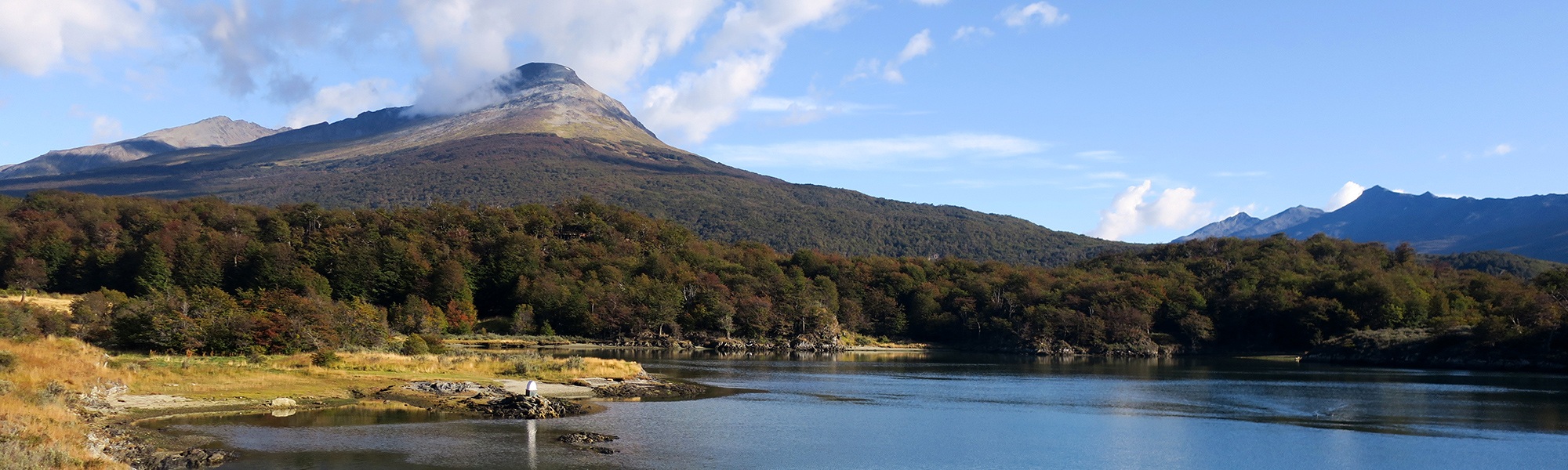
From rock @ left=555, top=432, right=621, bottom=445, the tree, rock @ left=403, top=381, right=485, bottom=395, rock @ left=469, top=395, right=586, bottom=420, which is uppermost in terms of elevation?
the tree

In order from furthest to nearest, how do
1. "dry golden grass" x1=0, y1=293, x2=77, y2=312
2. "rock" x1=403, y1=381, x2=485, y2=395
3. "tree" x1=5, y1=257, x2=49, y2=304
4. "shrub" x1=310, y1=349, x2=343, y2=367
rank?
1. "tree" x1=5, y1=257, x2=49, y2=304
2. "dry golden grass" x1=0, y1=293, x2=77, y2=312
3. "shrub" x1=310, y1=349, x2=343, y2=367
4. "rock" x1=403, y1=381, x2=485, y2=395

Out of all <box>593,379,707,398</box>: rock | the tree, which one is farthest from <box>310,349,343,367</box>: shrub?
the tree

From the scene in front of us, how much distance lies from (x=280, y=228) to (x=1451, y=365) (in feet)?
353

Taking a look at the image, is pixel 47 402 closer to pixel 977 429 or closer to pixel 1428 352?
pixel 977 429

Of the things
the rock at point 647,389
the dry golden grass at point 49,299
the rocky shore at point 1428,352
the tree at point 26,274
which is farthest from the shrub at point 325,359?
the rocky shore at point 1428,352

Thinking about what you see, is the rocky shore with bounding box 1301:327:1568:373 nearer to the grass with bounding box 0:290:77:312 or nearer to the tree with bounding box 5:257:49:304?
the grass with bounding box 0:290:77:312

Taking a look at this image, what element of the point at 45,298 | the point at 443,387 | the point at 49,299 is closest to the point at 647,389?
the point at 443,387

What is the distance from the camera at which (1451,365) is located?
79062 millimetres

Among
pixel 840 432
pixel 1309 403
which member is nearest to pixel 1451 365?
pixel 1309 403

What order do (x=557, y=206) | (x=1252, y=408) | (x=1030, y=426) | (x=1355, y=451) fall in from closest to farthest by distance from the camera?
(x=1355, y=451), (x=1030, y=426), (x=1252, y=408), (x=557, y=206)

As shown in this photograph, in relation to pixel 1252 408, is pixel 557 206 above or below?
above

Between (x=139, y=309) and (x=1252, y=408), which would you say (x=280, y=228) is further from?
(x=1252, y=408)

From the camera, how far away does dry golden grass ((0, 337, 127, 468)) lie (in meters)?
19.0

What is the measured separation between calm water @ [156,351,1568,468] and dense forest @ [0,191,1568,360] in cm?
4058
